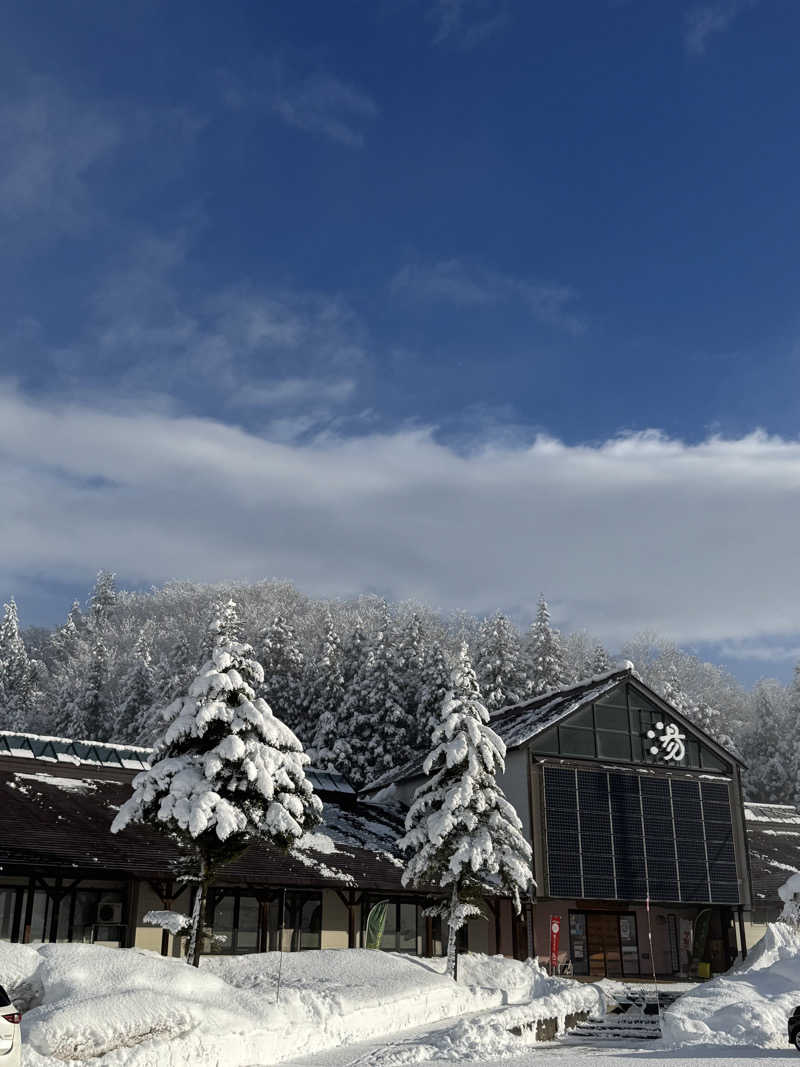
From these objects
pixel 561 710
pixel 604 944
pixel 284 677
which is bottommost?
pixel 604 944

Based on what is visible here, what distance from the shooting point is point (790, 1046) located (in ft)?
73.3

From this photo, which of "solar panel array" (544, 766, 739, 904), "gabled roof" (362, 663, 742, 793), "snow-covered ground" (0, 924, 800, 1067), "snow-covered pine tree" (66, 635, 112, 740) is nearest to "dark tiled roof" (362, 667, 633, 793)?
"gabled roof" (362, 663, 742, 793)

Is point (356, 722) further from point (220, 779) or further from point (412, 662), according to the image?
point (220, 779)

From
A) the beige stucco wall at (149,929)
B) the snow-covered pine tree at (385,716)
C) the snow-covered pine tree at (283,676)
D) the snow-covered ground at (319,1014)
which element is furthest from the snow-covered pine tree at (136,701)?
the snow-covered ground at (319,1014)

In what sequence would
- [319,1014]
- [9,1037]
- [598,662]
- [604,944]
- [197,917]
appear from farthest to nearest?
[598,662]
[604,944]
[197,917]
[319,1014]
[9,1037]

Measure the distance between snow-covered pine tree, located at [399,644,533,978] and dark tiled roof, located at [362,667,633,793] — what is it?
665 cm

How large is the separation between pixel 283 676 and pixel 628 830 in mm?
37240

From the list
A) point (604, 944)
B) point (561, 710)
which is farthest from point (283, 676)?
point (604, 944)

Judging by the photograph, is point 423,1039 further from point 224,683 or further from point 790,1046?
point 224,683

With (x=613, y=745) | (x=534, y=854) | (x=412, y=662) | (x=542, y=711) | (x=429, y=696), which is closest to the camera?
(x=534, y=854)

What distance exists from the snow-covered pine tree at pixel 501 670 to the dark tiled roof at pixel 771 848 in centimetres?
2097

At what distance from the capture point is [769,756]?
8981cm

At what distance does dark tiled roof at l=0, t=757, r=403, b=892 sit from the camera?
29.7 meters

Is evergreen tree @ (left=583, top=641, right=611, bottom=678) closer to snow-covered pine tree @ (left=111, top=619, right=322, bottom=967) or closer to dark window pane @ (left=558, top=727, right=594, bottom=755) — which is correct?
dark window pane @ (left=558, top=727, right=594, bottom=755)
